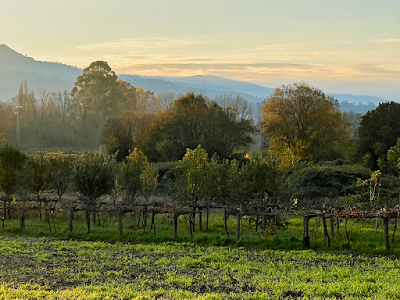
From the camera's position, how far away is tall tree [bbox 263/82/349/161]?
58.8 meters

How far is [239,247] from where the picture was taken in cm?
2198

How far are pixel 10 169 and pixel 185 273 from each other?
77.8 ft

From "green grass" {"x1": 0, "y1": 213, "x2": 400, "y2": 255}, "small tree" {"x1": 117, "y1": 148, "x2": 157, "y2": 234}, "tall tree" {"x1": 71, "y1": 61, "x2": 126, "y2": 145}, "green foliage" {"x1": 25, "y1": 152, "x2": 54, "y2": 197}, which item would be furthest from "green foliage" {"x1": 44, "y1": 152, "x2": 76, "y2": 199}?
"tall tree" {"x1": 71, "y1": 61, "x2": 126, "y2": 145}

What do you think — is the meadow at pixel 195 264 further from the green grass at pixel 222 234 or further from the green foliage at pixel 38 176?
the green foliage at pixel 38 176

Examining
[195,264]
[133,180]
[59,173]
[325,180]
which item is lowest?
[195,264]

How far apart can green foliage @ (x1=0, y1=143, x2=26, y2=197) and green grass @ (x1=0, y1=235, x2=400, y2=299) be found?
544 inches

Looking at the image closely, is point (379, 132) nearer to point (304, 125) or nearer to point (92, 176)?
point (304, 125)

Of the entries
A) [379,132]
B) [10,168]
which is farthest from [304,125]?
[10,168]

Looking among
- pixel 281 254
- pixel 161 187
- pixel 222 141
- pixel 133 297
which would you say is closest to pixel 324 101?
pixel 222 141

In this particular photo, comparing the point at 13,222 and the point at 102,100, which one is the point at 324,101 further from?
the point at 102,100

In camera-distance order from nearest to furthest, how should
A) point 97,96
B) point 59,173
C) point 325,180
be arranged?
point 59,173 → point 325,180 → point 97,96

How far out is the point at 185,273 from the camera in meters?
16.1

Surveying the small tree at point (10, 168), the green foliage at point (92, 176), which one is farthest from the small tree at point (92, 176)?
the small tree at point (10, 168)

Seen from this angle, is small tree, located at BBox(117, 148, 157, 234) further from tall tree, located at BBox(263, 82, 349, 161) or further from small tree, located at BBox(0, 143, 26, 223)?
tall tree, located at BBox(263, 82, 349, 161)
